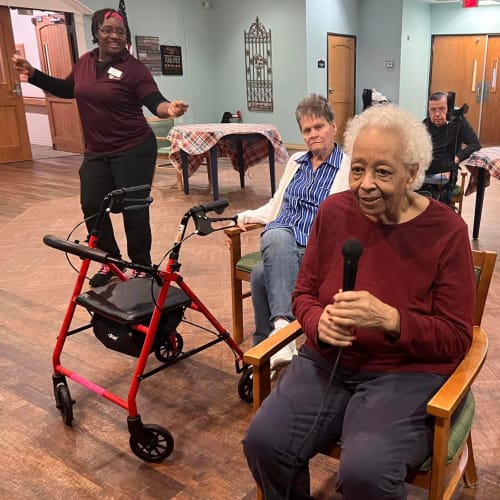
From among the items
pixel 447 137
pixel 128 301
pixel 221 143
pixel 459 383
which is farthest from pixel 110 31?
pixel 221 143

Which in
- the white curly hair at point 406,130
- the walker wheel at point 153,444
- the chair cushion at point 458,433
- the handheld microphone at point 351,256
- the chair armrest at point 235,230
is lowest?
the walker wheel at point 153,444

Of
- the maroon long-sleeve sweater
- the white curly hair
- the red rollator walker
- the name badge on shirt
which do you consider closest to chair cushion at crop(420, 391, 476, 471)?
the maroon long-sleeve sweater

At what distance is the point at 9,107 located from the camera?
805 cm

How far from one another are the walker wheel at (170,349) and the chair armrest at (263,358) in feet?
3.06

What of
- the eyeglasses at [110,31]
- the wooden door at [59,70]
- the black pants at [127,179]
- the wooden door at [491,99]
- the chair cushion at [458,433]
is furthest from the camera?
the wooden door at [491,99]

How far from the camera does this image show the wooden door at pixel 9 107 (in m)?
7.76

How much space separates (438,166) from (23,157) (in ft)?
21.8

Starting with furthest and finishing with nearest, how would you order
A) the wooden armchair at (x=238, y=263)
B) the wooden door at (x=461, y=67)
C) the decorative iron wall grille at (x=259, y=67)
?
1. the wooden door at (x=461, y=67)
2. the decorative iron wall grille at (x=259, y=67)
3. the wooden armchair at (x=238, y=263)

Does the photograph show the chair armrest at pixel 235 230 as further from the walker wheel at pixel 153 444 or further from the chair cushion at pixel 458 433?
the chair cushion at pixel 458 433

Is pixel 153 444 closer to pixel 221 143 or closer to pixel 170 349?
pixel 170 349

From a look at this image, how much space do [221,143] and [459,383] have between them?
5097 millimetres

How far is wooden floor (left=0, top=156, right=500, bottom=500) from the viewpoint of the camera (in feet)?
5.54

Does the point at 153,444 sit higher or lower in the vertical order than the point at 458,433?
lower

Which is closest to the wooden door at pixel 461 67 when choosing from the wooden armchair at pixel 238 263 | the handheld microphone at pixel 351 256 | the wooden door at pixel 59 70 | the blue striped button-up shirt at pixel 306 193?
the wooden door at pixel 59 70
